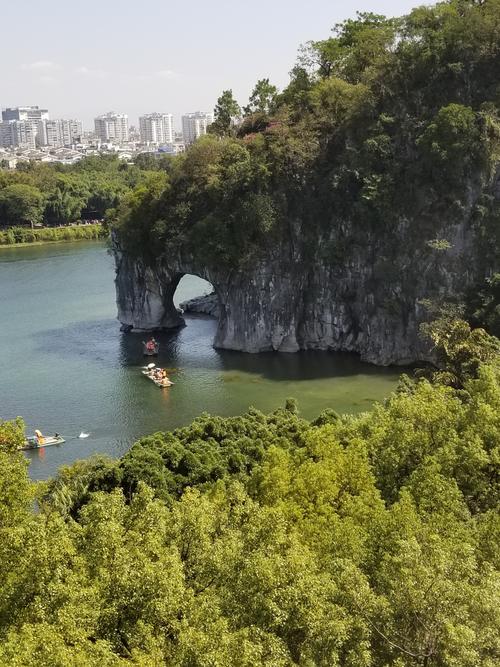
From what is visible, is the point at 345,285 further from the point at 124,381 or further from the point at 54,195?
the point at 54,195

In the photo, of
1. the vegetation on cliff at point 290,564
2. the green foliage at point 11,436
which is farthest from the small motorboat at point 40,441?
the vegetation on cliff at point 290,564

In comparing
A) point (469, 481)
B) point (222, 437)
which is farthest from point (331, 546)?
point (222, 437)

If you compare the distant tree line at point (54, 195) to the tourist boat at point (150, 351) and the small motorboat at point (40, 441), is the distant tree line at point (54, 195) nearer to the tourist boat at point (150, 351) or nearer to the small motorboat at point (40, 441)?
the tourist boat at point (150, 351)

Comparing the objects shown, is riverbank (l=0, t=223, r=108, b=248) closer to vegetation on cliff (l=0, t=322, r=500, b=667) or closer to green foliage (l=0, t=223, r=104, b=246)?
green foliage (l=0, t=223, r=104, b=246)

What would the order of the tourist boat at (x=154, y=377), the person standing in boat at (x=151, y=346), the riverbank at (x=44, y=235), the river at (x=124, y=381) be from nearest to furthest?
the river at (x=124, y=381), the tourist boat at (x=154, y=377), the person standing in boat at (x=151, y=346), the riverbank at (x=44, y=235)

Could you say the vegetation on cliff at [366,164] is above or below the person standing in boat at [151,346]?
above

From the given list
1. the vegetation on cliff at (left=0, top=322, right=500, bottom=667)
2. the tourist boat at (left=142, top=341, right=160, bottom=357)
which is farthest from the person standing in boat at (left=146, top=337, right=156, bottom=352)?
the vegetation on cliff at (left=0, top=322, right=500, bottom=667)
